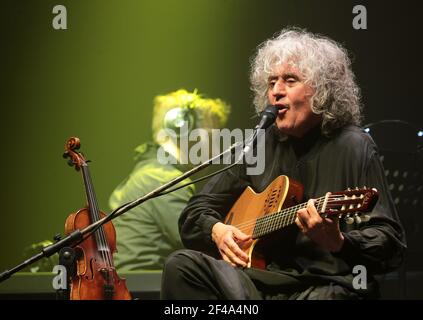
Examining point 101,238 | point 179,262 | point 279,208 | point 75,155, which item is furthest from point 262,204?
point 75,155

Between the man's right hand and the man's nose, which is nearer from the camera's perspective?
the man's right hand

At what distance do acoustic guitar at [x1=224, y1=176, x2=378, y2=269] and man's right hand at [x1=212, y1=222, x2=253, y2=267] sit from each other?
24 mm

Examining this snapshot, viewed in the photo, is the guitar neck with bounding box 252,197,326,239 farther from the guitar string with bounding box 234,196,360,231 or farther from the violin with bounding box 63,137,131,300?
the violin with bounding box 63,137,131,300

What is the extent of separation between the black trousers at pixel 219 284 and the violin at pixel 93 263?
1.10 feet

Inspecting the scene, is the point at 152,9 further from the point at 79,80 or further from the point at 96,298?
the point at 96,298

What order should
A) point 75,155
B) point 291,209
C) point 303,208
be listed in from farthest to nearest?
point 75,155 < point 291,209 < point 303,208

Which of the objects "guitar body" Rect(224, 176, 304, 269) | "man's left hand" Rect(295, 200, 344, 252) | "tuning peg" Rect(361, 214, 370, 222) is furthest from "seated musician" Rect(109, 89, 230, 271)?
"tuning peg" Rect(361, 214, 370, 222)

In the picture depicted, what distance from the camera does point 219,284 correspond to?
92.7 inches

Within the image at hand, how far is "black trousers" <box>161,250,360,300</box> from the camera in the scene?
7.70 ft

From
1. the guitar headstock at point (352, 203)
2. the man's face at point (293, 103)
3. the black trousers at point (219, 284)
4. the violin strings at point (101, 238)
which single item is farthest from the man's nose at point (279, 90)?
the violin strings at point (101, 238)

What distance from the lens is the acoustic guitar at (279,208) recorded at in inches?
84.9

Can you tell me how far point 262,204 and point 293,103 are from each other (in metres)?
0.42

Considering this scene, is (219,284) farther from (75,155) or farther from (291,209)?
(75,155)

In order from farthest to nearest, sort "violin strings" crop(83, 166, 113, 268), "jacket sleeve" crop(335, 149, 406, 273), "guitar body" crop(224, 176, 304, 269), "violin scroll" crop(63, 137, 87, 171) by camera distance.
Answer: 1. "violin scroll" crop(63, 137, 87, 171)
2. "violin strings" crop(83, 166, 113, 268)
3. "guitar body" crop(224, 176, 304, 269)
4. "jacket sleeve" crop(335, 149, 406, 273)
